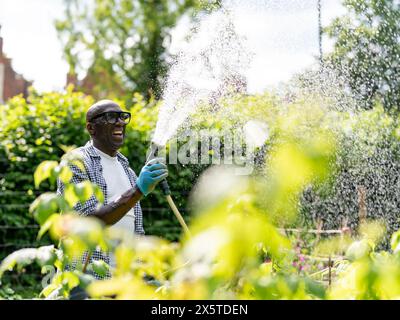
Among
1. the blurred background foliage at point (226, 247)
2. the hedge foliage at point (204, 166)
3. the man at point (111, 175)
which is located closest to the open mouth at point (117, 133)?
the man at point (111, 175)

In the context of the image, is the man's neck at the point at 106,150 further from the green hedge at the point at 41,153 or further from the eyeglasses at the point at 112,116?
the green hedge at the point at 41,153

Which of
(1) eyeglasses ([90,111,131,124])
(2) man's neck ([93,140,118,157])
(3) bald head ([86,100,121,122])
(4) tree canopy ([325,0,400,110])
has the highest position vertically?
(4) tree canopy ([325,0,400,110])

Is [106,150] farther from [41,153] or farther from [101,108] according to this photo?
[41,153]

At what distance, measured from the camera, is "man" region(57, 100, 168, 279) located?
8.72ft

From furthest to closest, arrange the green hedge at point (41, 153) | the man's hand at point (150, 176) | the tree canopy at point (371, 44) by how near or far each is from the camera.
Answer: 1. the tree canopy at point (371, 44)
2. the green hedge at point (41, 153)
3. the man's hand at point (150, 176)

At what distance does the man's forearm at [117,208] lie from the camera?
2.65m

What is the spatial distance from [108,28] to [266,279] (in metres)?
19.9

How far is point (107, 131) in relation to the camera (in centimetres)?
313

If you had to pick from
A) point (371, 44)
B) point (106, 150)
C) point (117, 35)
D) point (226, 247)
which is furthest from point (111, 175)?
point (117, 35)

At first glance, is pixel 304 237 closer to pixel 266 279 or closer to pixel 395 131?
pixel 395 131

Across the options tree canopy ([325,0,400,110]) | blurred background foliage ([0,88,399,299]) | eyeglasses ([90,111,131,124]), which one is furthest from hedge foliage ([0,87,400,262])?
blurred background foliage ([0,88,399,299])

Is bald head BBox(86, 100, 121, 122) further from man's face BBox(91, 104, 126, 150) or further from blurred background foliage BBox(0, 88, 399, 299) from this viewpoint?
blurred background foliage BBox(0, 88, 399, 299)

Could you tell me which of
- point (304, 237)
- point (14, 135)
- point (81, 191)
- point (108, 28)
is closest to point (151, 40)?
point (108, 28)
